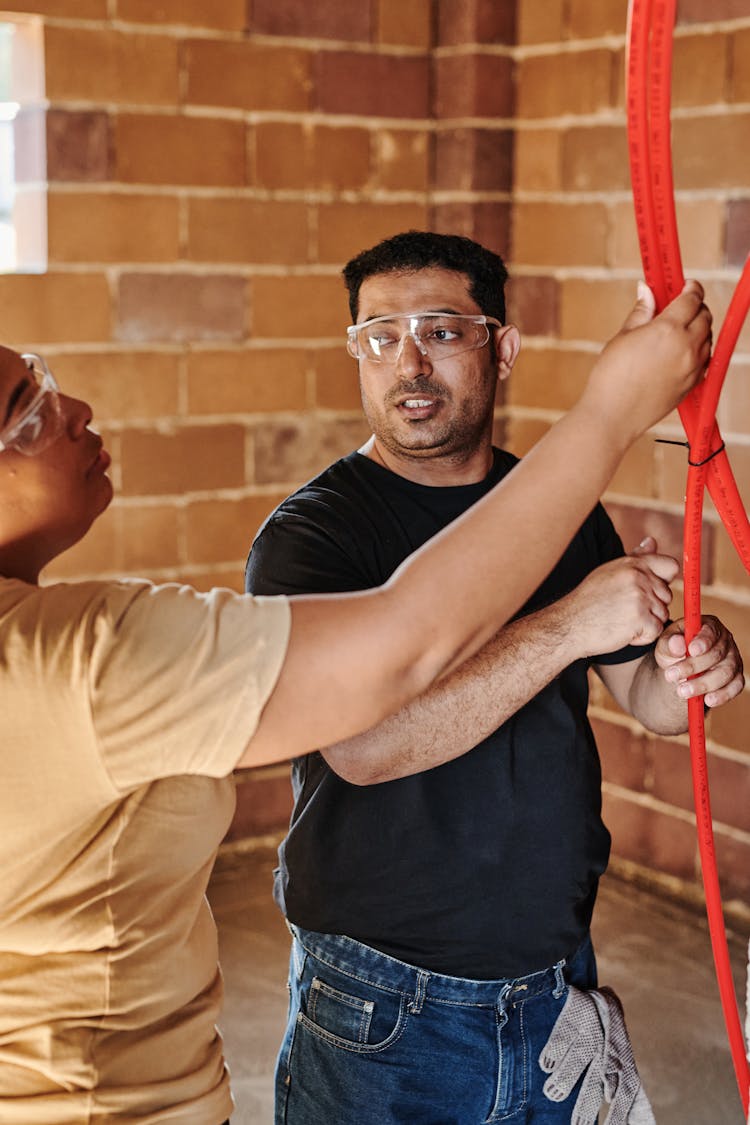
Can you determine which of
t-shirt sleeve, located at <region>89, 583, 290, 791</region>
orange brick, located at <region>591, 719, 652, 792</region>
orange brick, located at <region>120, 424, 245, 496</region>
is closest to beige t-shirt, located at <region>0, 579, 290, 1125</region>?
t-shirt sleeve, located at <region>89, 583, 290, 791</region>

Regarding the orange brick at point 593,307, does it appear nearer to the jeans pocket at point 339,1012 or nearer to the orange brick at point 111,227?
the orange brick at point 111,227

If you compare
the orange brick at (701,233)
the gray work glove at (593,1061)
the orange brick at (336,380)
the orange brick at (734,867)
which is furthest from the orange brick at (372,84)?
the gray work glove at (593,1061)

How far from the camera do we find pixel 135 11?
3.56 metres

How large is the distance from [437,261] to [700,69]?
179cm

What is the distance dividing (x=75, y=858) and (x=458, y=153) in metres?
3.26

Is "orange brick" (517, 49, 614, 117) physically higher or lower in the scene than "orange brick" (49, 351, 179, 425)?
higher

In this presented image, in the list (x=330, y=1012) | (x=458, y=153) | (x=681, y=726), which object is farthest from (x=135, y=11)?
(x=330, y=1012)

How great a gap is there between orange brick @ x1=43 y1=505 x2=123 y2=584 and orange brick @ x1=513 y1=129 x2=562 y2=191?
1.56 m

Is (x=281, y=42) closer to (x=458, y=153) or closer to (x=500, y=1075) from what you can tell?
(x=458, y=153)

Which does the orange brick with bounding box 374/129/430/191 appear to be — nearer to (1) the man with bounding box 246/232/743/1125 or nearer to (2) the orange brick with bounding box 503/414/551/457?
(2) the orange brick with bounding box 503/414/551/457

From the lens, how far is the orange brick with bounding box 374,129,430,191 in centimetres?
404

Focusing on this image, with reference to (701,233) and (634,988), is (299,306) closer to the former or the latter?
(701,233)

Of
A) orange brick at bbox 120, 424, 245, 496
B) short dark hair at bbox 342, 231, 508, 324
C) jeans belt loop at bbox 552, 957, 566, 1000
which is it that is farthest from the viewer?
orange brick at bbox 120, 424, 245, 496

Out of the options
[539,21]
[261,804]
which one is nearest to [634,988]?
[261,804]
